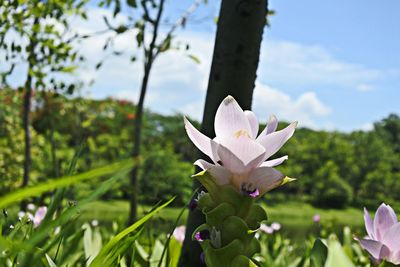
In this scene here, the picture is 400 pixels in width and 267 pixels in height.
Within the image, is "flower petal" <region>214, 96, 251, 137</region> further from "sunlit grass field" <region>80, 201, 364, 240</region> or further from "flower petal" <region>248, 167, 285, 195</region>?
"sunlit grass field" <region>80, 201, 364, 240</region>

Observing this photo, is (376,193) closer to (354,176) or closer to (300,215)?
(354,176)

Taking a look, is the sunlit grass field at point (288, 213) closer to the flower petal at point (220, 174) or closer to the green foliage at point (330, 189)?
the green foliage at point (330, 189)

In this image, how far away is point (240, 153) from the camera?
113 cm

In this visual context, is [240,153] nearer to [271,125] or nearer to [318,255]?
[271,125]

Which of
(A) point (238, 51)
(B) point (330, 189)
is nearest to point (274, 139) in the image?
(A) point (238, 51)

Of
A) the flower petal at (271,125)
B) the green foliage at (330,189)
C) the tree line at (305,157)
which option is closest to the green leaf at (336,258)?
the flower petal at (271,125)

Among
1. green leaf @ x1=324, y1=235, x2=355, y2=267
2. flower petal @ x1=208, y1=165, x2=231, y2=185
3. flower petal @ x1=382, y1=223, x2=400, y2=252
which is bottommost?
flower petal @ x1=382, y1=223, x2=400, y2=252

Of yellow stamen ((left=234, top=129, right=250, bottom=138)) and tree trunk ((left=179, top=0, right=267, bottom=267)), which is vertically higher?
tree trunk ((left=179, top=0, right=267, bottom=267))

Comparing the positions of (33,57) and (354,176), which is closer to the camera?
(33,57)

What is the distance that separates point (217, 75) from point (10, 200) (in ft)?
5.66

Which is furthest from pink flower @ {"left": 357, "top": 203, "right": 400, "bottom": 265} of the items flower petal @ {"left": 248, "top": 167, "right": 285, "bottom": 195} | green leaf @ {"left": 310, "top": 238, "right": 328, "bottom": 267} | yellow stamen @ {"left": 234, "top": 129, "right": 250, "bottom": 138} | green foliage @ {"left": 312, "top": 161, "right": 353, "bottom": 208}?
green foliage @ {"left": 312, "top": 161, "right": 353, "bottom": 208}

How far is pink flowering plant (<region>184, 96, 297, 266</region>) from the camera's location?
1.14 meters

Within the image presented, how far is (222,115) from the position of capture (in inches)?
→ 47.4

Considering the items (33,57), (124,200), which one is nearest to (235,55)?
(33,57)
